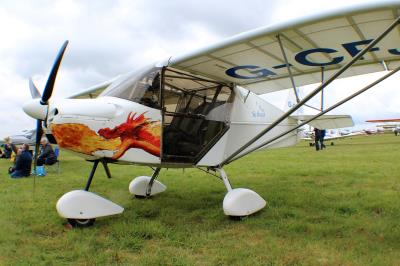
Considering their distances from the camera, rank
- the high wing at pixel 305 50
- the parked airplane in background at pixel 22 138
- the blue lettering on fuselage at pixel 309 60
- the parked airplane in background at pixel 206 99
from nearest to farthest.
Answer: the high wing at pixel 305 50
the parked airplane in background at pixel 206 99
the blue lettering on fuselage at pixel 309 60
the parked airplane in background at pixel 22 138

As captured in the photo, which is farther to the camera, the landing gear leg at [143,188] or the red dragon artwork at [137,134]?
the landing gear leg at [143,188]

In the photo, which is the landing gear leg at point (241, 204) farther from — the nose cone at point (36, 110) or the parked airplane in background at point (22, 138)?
the parked airplane in background at point (22, 138)

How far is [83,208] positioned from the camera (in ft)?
15.3

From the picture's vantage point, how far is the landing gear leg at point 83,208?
4602 millimetres

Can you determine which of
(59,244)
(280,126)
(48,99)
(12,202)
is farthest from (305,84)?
(12,202)

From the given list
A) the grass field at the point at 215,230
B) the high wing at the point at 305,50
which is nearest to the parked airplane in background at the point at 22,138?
the grass field at the point at 215,230

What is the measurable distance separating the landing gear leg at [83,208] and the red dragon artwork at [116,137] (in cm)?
65

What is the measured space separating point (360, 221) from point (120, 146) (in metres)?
3.48

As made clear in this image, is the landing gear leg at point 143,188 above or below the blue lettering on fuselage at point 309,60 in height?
below

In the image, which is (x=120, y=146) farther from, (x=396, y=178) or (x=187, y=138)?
(x=396, y=178)

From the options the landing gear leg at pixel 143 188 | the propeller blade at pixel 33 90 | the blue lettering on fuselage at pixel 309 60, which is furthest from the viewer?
the landing gear leg at pixel 143 188

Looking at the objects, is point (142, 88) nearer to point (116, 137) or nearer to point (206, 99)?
point (116, 137)

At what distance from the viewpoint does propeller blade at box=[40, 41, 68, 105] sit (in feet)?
15.3

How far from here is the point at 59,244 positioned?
408 centimetres
